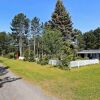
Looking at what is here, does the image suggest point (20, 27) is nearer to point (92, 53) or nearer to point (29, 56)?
point (92, 53)

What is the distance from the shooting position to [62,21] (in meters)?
65.1

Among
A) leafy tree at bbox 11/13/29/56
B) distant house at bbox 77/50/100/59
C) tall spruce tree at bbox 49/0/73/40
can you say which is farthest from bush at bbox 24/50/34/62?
leafy tree at bbox 11/13/29/56

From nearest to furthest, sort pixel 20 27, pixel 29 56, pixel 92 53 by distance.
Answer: pixel 29 56 → pixel 92 53 → pixel 20 27

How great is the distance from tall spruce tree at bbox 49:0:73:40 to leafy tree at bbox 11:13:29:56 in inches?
1364

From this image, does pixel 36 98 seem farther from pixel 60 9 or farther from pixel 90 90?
pixel 60 9

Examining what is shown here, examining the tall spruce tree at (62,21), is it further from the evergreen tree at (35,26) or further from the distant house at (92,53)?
the evergreen tree at (35,26)

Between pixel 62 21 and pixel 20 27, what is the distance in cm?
3930

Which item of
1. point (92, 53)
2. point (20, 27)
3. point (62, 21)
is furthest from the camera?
point (20, 27)

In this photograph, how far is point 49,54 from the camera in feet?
162

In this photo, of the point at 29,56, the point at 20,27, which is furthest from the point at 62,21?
the point at 20,27

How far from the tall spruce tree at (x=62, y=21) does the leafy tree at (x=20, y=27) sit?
34.6 metres

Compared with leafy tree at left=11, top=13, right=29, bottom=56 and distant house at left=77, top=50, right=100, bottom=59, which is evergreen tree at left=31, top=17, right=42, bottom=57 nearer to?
leafy tree at left=11, top=13, right=29, bottom=56

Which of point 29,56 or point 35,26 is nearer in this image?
point 29,56

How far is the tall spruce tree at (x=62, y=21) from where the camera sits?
211 feet
